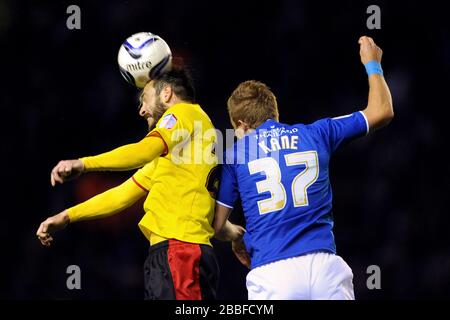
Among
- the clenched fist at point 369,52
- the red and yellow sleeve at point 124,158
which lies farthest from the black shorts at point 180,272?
the clenched fist at point 369,52

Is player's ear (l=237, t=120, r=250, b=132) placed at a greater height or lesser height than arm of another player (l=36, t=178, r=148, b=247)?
greater

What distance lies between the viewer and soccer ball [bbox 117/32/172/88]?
541 cm

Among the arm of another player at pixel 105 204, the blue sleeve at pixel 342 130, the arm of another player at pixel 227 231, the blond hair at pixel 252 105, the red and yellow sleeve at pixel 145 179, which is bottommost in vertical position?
the arm of another player at pixel 227 231

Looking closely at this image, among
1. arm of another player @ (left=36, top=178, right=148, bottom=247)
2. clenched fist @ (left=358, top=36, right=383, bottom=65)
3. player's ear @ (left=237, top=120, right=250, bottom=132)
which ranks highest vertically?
clenched fist @ (left=358, top=36, right=383, bottom=65)

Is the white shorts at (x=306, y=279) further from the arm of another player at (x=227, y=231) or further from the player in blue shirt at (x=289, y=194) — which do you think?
the arm of another player at (x=227, y=231)

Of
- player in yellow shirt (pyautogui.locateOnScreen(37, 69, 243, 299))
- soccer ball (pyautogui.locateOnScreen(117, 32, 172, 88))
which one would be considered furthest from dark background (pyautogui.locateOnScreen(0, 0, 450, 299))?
player in yellow shirt (pyautogui.locateOnScreen(37, 69, 243, 299))

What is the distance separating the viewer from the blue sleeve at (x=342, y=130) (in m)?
4.88

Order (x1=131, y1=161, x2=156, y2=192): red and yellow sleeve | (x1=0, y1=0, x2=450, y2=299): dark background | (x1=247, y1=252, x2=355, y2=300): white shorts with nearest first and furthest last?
(x1=247, y1=252, x2=355, y2=300): white shorts < (x1=131, y1=161, x2=156, y2=192): red and yellow sleeve < (x1=0, y1=0, x2=450, y2=299): dark background

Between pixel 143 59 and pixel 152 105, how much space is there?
0.33 meters

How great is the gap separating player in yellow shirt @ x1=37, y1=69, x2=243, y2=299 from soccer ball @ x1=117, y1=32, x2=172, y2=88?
1.23ft

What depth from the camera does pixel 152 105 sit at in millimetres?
5262

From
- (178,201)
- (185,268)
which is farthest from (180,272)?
(178,201)

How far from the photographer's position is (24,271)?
8.49 metres

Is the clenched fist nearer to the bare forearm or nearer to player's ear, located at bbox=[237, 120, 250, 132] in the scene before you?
the bare forearm
